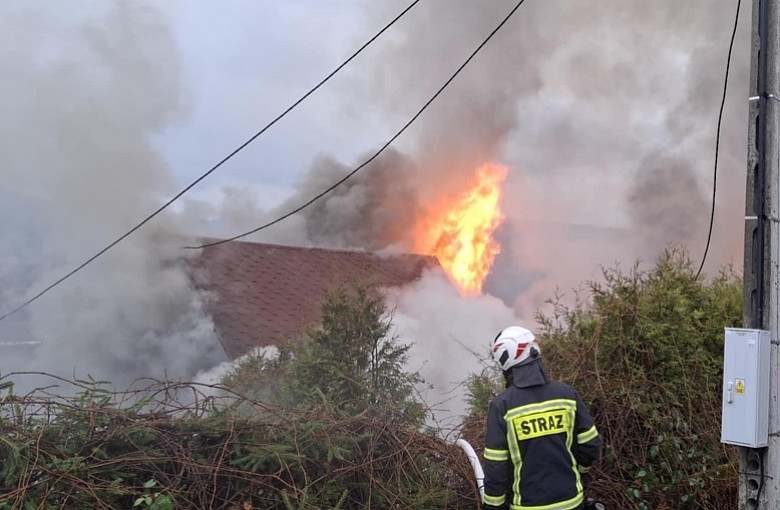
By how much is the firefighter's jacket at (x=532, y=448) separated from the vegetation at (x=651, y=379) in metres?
2.08

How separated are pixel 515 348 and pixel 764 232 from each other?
1.91 metres

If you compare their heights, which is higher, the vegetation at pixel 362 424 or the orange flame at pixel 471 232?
the orange flame at pixel 471 232

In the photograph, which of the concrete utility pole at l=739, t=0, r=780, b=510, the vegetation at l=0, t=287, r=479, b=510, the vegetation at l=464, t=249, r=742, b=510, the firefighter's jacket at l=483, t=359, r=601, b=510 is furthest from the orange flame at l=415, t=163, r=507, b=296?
the firefighter's jacket at l=483, t=359, r=601, b=510

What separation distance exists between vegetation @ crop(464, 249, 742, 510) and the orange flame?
19.0ft

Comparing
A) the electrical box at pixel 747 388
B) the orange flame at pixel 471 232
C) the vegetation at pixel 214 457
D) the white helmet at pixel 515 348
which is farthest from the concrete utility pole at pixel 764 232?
the orange flame at pixel 471 232

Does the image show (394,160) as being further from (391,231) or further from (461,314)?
(461,314)

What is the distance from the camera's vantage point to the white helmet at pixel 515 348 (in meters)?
3.73

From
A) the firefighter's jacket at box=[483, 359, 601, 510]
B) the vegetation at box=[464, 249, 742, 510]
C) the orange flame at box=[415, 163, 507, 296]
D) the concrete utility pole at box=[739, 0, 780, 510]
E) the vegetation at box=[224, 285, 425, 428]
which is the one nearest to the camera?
the firefighter's jacket at box=[483, 359, 601, 510]

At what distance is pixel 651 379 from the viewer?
643 centimetres

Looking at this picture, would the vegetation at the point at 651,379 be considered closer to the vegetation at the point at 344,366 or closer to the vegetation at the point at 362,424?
the vegetation at the point at 362,424

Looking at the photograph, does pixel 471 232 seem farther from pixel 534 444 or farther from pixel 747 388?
pixel 534 444

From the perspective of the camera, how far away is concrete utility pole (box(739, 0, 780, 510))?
4184mm

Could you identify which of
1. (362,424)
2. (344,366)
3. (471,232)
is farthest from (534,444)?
(471,232)

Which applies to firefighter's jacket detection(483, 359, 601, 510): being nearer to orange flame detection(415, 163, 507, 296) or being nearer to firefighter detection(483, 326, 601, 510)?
firefighter detection(483, 326, 601, 510)
